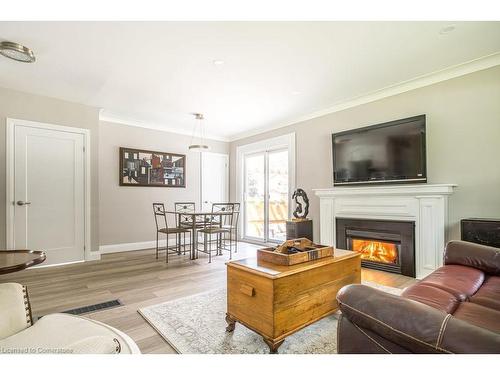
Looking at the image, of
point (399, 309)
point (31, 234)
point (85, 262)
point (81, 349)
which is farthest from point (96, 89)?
point (399, 309)

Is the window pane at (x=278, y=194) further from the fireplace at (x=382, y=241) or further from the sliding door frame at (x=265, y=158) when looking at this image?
the fireplace at (x=382, y=241)

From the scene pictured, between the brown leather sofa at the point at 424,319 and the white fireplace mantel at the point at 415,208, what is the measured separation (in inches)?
57.2

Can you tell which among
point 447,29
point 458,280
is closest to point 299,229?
point 458,280

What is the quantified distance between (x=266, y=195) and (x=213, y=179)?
54.6 inches

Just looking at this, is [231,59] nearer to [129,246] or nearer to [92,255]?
[92,255]

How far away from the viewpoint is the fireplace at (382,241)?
336 centimetres

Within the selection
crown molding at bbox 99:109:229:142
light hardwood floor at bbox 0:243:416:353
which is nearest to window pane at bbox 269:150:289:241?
light hardwood floor at bbox 0:243:416:353

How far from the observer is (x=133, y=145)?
5.18 metres

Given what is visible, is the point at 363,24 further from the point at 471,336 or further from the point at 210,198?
the point at 210,198

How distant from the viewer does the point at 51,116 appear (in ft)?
13.2

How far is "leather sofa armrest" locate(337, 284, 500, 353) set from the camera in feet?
2.57

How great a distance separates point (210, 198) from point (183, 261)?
2.17 m

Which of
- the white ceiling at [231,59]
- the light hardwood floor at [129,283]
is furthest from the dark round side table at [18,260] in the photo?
the white ceiling at [231,59]

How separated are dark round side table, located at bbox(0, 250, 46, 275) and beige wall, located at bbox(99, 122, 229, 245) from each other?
3294 mm
